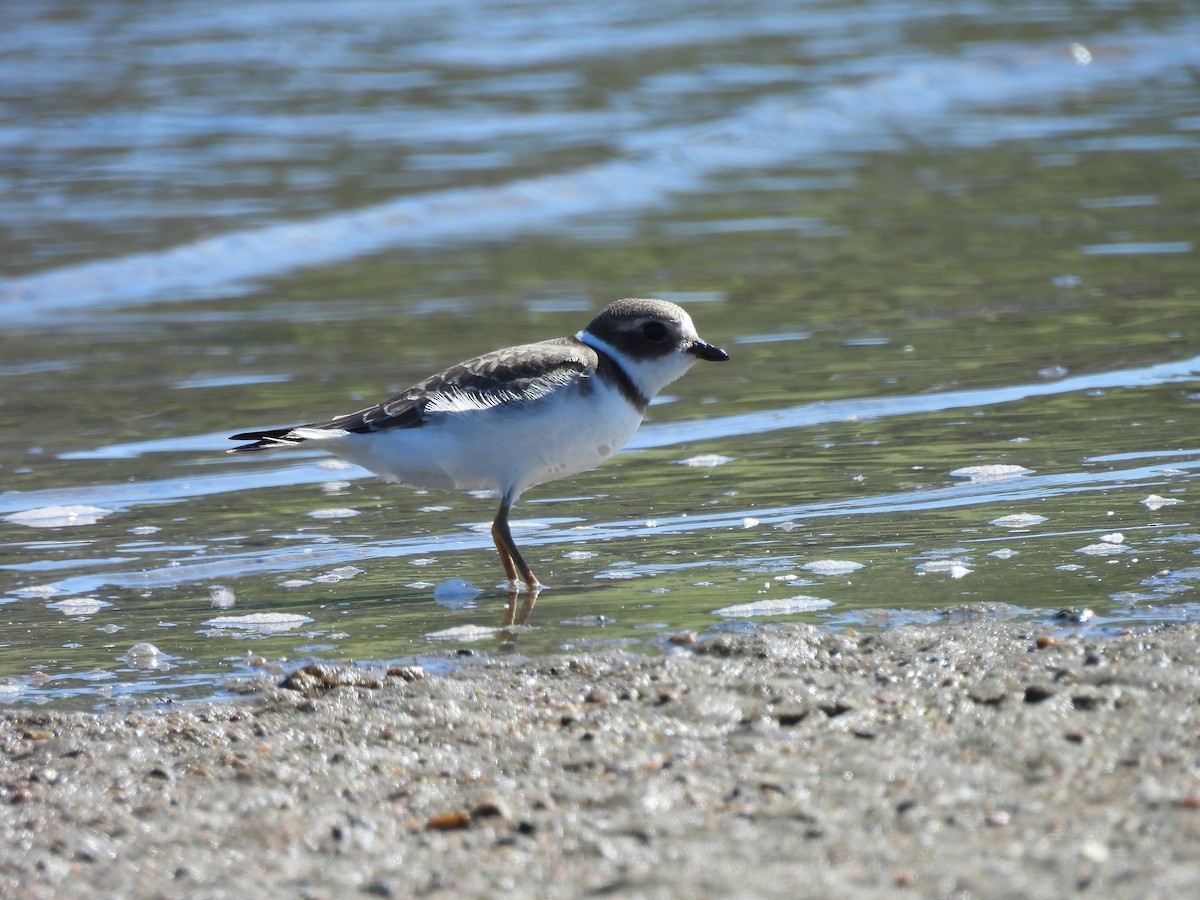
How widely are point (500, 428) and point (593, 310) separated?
475 cm

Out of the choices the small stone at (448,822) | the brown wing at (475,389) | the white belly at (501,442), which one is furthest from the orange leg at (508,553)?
the small stone at (448,822)

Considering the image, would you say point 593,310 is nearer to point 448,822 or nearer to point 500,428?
point 500,428

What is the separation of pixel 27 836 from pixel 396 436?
2341mm

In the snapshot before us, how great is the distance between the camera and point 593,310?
33.3 feet

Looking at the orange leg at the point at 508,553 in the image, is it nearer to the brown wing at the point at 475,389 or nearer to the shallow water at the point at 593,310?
the shallow water at the point at 593,310

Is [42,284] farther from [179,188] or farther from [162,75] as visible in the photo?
[162,75]

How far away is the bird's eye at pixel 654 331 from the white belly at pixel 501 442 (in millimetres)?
266

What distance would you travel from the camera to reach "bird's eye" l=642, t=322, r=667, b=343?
579cm

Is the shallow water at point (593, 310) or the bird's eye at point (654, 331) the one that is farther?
the bird's eye at point (654, 331)

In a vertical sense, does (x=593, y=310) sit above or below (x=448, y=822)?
below

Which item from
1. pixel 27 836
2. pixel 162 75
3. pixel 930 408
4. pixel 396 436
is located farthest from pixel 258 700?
pixel 162 75

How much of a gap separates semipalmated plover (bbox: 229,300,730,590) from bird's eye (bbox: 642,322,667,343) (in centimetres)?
16

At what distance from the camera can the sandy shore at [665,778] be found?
3080 mm

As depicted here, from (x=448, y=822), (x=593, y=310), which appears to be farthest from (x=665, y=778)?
(x=593, y=310)
